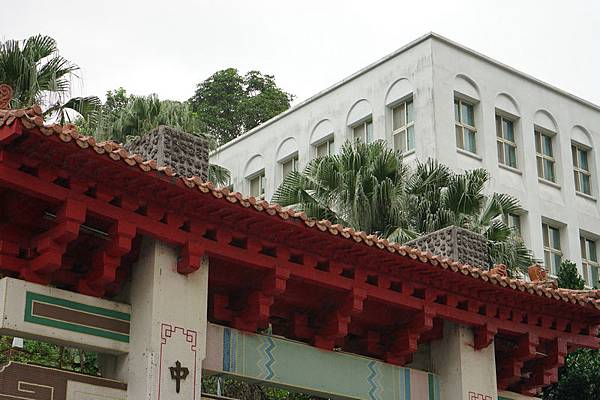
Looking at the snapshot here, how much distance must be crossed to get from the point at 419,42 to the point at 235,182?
10011 mm

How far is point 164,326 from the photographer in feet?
36.9

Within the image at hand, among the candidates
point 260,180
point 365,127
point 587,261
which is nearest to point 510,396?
point 365,127

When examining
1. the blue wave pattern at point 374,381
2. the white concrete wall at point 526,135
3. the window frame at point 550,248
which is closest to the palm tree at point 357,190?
the blue wave pattern at point 374,381

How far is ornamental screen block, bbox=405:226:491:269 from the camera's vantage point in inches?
605

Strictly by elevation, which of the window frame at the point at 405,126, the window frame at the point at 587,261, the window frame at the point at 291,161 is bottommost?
the window frame at the point at 587,261

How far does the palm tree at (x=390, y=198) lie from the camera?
2248 centimetres

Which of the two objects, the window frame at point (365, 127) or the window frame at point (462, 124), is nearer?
the window frame at point (462, 124)

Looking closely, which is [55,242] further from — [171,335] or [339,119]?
[339,119]

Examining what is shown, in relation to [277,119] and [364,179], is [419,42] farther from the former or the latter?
[364,179]

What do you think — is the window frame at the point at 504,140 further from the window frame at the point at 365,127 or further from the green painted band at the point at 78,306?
the green painted band at the point at 78,306

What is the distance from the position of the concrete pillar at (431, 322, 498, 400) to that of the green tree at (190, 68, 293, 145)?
107ft

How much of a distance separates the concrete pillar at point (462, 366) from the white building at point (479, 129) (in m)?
18.8

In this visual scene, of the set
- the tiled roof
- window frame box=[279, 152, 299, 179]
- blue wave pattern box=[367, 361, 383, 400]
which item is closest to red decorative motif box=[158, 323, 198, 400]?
the tiled roof

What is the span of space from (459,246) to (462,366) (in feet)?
6.15
